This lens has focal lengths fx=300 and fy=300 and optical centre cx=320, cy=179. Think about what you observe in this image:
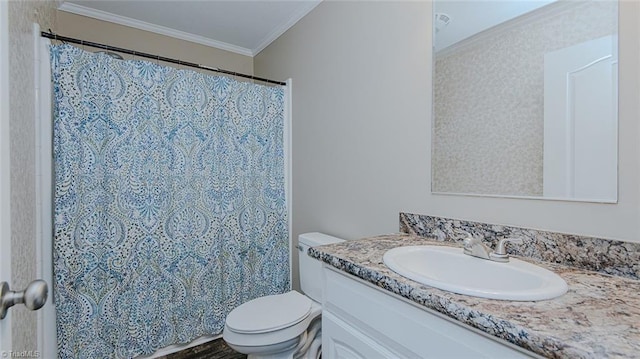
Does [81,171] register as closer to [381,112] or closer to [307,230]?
[307,230]

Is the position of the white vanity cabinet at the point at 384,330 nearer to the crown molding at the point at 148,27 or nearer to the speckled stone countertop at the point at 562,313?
the speckled stone countertop at the point at 562,313

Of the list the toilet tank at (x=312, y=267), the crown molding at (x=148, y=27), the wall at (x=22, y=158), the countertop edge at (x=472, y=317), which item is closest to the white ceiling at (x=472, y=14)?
the countertop edge at (x=472, y=317)

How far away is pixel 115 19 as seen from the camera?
2270 millimetres

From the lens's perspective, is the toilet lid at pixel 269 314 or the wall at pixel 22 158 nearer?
the wall at pixel 22 158

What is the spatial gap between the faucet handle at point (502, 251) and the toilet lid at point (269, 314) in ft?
3.12

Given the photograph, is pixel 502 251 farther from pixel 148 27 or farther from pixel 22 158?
pixel 148 27

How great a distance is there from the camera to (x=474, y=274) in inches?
38.2

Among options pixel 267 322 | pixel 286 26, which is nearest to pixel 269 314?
pixel 267 322

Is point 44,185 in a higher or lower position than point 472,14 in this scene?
lower

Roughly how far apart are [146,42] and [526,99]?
2.65m

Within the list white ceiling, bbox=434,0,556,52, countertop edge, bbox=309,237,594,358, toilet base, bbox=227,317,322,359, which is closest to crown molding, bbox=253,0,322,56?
white ceiling, bbox=434,0,556,52

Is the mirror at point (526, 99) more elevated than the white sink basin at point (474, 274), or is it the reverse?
the mirror at point (526, 99)

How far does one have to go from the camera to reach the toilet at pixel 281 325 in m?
1.37

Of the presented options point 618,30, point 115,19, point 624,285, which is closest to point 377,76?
point 618,30
